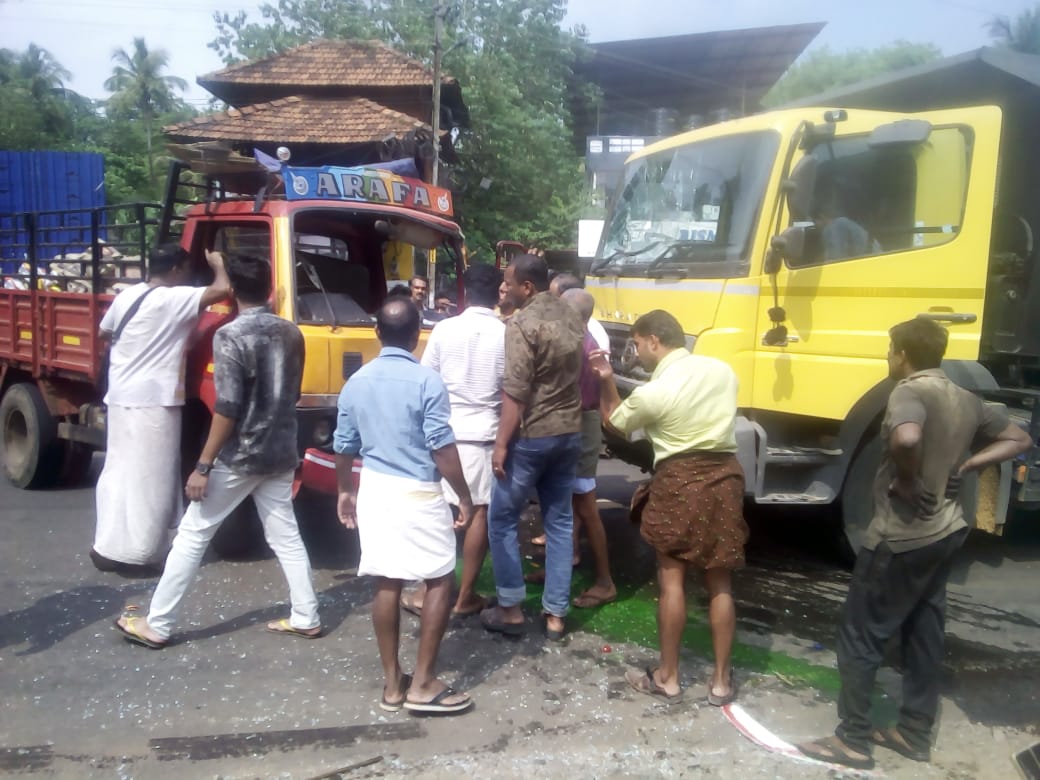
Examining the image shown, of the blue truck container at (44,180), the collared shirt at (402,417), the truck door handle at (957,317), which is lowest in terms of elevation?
the collared shirt at (402,417)

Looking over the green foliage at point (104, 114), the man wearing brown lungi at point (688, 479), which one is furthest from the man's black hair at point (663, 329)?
the green foliage at point (104, 114)

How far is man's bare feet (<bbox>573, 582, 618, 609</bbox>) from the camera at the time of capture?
4832mm


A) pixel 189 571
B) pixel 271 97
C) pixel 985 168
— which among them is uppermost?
pixel 271 97

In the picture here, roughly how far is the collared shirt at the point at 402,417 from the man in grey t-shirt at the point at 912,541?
1.62m

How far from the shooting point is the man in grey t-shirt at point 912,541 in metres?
3.22

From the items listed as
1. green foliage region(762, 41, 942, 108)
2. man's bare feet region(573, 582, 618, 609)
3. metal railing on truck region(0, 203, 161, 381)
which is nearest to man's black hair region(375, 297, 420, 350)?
man's bare feet region(573, 582, 618, 609)

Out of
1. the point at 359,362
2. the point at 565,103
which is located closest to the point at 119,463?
the point at 359,362

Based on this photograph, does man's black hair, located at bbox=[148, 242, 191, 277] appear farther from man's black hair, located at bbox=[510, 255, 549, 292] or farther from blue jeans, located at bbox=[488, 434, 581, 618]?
blue jeans, located at bbox=[488, 434, 581, 618]

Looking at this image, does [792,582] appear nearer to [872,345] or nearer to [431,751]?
[872,345]

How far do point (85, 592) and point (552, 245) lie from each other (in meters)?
19.1

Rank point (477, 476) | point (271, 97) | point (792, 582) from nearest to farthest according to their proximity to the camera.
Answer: point (477, 476) < point (792, 582) < point (271, 97)

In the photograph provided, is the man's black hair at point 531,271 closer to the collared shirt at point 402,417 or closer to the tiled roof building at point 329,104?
the collared shirt at point 402,417

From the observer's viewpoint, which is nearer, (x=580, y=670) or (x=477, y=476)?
(x=580, y=670)

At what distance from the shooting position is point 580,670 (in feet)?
13.4
